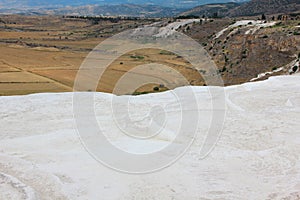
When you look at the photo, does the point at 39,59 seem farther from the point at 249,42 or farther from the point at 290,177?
the point at 290,177

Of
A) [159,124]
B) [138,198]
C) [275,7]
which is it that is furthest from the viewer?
[275,7]

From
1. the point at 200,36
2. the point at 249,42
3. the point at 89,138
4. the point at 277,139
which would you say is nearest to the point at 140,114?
the point at 89,138

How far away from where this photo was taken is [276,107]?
56.3 feet

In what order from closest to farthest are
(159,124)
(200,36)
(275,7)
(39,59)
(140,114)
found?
(159,124) < (140,114) < (39,59) < (200,36) < (275,7)

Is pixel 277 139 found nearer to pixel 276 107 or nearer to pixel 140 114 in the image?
pixel 276 107

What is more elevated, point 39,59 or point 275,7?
point 275,7

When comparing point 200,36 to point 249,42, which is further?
point 200,36

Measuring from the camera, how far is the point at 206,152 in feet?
42.9

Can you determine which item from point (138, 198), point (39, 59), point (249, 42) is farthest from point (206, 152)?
point (39, 59)

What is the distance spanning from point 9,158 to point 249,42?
145ft

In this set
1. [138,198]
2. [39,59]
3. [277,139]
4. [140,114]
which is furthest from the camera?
[39,59]

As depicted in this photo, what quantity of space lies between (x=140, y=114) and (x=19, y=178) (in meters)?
6.48

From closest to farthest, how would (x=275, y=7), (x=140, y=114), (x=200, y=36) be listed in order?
(x=140, y=114)
(x=200, y=36)
(x=275, y=7)

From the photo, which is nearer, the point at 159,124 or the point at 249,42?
the point at 159,124
